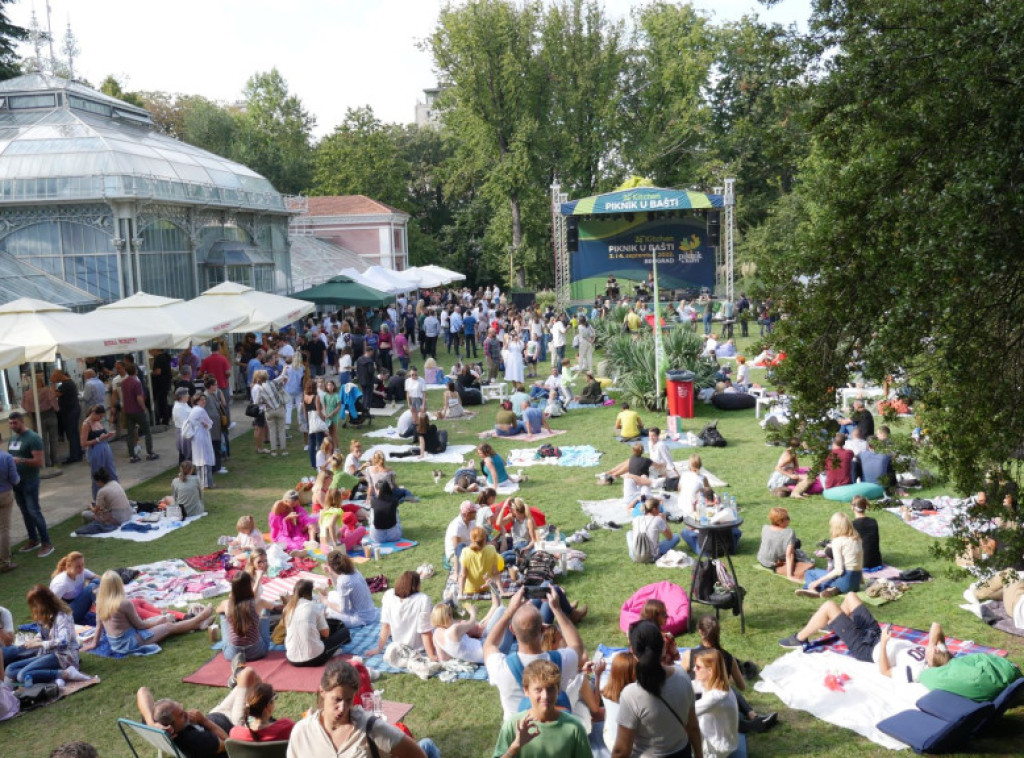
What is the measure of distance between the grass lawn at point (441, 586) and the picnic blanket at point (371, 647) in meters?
0.12

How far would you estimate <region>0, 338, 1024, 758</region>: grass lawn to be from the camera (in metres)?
7.30

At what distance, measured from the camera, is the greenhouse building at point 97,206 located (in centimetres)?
2188

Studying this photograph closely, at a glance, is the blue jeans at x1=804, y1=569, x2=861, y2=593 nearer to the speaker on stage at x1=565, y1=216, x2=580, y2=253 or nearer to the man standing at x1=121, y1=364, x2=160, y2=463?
the man standing at x1=121, y1=364, x2=160, y2=463

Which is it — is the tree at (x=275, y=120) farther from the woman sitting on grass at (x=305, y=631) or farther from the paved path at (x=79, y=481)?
the woman sitting on grass at (x=305, y=631)

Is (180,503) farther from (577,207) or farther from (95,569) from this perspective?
(577,207)

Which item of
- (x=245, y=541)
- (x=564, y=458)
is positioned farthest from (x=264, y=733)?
(x=564, y=458)

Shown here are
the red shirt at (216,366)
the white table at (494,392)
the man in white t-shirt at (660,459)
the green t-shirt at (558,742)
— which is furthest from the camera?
the white table at (494,392)

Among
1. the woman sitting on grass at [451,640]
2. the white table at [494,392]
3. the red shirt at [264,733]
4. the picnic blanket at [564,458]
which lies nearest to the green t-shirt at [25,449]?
the woman sitting on grass at [451,640]

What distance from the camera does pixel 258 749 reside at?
19.4 ft

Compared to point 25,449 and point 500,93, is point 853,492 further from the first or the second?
point 500,93

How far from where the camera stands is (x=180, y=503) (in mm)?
13375

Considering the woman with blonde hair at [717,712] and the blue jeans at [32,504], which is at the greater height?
the blue jeans at [32,504]

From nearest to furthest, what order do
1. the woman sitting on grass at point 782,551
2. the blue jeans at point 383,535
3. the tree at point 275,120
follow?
the woman sitting on grass at point 782,551
the blue jeans at point 383,535
the tree at point 275,120

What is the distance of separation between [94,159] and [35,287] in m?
3.67
